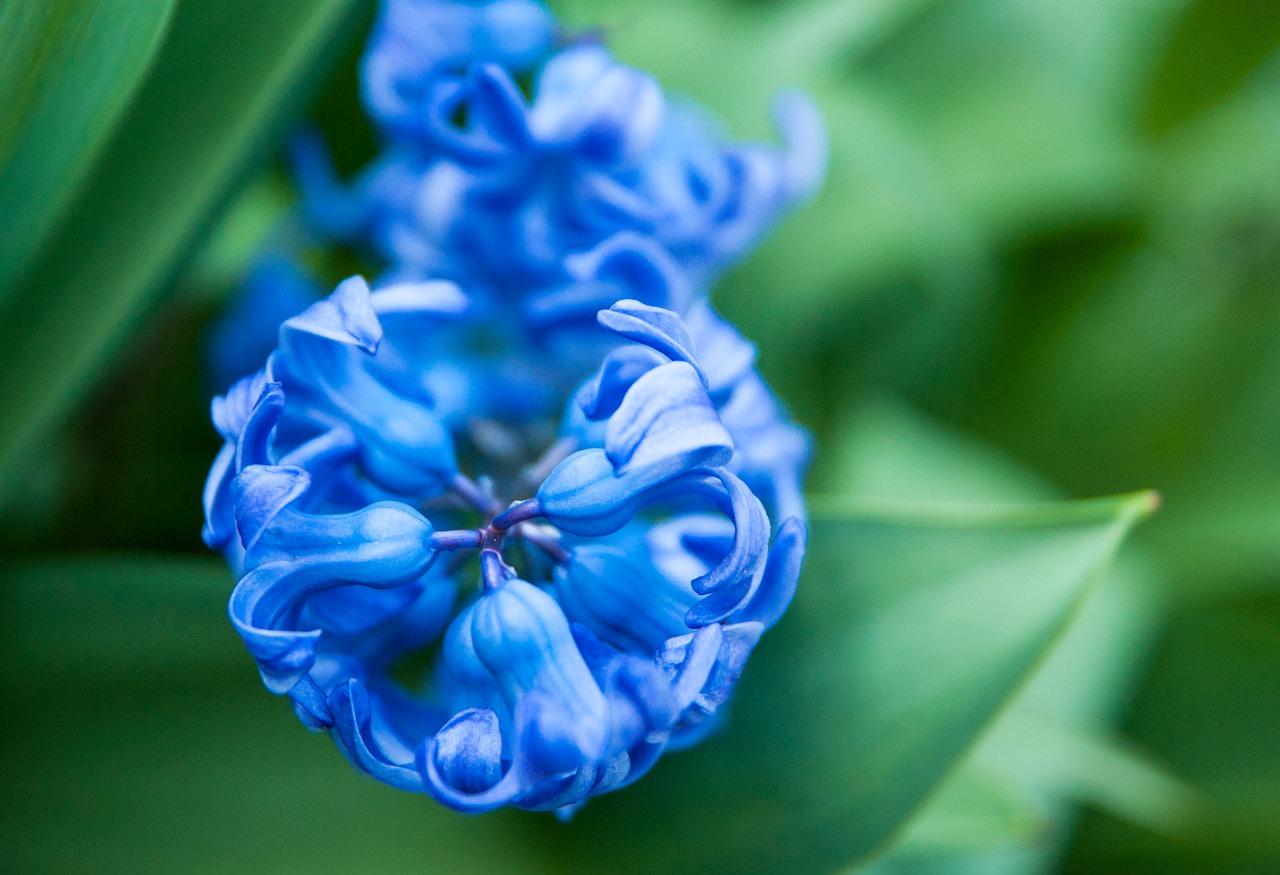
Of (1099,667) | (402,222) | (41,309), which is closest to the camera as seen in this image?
(41,309)

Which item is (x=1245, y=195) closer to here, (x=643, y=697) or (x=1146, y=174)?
(x=1146, y=174)

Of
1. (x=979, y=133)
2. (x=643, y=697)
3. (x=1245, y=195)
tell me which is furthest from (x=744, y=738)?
(x=1245, y=195)

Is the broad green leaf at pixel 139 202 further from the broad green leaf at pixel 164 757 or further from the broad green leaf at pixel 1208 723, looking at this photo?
the broad green leaf at pixel 1208 723

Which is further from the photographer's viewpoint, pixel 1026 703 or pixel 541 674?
pixel 1026 703

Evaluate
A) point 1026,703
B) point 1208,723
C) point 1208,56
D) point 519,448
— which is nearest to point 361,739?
point 519,448

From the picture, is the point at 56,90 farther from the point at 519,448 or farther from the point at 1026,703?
the point at 1026,703

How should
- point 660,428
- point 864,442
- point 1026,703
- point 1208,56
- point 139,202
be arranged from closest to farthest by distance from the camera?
point 660,428
point 139,202
point 1026,703
point 864,442
point 1208,56

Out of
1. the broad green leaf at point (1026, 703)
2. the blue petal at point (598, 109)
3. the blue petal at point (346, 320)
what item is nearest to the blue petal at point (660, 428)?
the blue petal at point (346, 320)
